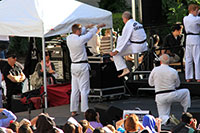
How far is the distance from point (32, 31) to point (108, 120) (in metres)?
3.59

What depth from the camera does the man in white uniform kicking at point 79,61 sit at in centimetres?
1204

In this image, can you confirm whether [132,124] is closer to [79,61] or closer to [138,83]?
[79,61]

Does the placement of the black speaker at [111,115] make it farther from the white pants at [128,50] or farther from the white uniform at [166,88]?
the white pants at [128,50]

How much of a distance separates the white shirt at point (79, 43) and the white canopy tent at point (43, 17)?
2.22 ft

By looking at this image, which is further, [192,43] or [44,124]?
[192,43]

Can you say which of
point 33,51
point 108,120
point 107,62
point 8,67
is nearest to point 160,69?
point 108,120

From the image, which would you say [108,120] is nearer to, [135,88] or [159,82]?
[159,82]

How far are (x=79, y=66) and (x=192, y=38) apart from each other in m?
2.80

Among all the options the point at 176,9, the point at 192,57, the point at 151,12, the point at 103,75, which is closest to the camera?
the point at 192,57

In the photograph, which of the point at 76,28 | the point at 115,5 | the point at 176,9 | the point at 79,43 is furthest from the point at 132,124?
the point at 115,5

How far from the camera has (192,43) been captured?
1302cm

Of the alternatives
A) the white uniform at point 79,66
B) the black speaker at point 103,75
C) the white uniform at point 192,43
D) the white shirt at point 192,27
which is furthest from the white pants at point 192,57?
the white uniform at point 79,66

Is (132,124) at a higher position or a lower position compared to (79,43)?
lower

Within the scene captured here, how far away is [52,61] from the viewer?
615 inches
